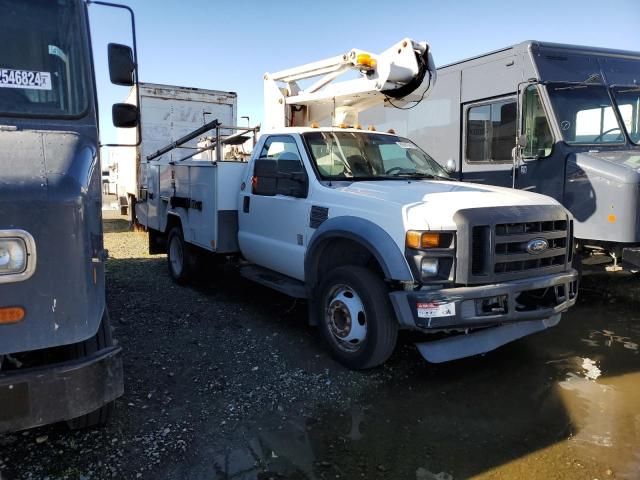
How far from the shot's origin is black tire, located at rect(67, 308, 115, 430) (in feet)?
9.43

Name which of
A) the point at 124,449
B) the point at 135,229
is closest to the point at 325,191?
the point at 124,449

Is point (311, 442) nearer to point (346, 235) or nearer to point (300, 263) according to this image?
point (346, 235)

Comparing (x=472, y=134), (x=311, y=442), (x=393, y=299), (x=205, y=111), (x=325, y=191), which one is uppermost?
(x=205, y=111)

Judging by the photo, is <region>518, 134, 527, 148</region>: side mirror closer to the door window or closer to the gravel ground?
the door window

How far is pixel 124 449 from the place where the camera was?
3201 mm

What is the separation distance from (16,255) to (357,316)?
264 cm

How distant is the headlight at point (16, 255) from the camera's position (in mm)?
2312

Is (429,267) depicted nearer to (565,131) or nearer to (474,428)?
(474,428)

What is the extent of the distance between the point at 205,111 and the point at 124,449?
34.3 feet

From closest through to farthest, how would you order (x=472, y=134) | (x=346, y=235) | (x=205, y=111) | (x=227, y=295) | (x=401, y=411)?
(x=401, y=411)
(x=346, y=235)
(x=227, y=295)
(x=472, y=134)
(x=205, y=111)

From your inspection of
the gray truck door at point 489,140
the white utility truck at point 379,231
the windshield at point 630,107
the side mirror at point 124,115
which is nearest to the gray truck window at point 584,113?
the windshield at point 630,107

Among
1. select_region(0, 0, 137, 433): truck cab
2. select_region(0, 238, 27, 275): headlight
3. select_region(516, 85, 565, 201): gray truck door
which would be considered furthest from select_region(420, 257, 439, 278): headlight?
select_region(516, 85, 565, 201): gray truck door

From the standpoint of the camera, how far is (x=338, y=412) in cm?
373

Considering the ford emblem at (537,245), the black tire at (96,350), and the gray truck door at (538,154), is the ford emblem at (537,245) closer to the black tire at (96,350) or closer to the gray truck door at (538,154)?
the gray truck door at (538,154)
